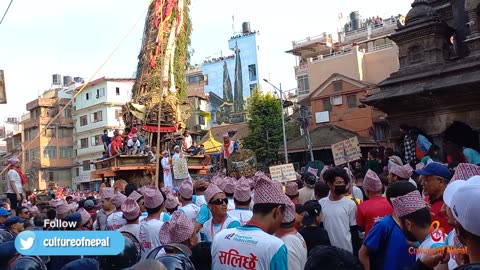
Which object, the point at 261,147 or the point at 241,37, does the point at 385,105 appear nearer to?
the point at 261,147

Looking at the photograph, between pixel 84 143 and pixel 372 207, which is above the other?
pixel 84 143

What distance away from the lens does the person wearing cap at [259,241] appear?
3.58m

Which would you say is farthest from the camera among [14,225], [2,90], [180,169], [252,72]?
[252,72]

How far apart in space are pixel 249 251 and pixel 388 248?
1325 mm

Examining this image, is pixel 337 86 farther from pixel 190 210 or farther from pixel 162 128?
pixel 190 210

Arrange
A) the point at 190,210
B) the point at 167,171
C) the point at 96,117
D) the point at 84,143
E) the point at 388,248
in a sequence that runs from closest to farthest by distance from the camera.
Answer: the point at 388,248 → the point at 190,210 → the point at 167,171 → the point at 96,117 → the point at 84,143

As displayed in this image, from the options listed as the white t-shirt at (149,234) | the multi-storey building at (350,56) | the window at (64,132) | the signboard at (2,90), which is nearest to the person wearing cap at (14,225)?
the signboard at (2,90)

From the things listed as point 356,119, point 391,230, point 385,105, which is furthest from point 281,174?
point 356,119

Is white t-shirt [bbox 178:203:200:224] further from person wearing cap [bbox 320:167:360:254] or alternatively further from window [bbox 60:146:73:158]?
window [bbox 60:146:73:158]

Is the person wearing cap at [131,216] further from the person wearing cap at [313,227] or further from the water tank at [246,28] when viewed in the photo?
the water tank at [246,28]

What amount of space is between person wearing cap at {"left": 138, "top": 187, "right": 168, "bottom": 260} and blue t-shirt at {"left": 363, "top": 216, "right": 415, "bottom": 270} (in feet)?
7.51

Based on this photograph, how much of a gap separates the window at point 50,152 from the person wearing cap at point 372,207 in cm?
5951

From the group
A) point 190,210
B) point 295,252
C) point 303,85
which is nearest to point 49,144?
point 303,85

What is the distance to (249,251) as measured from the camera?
11.9 feet
